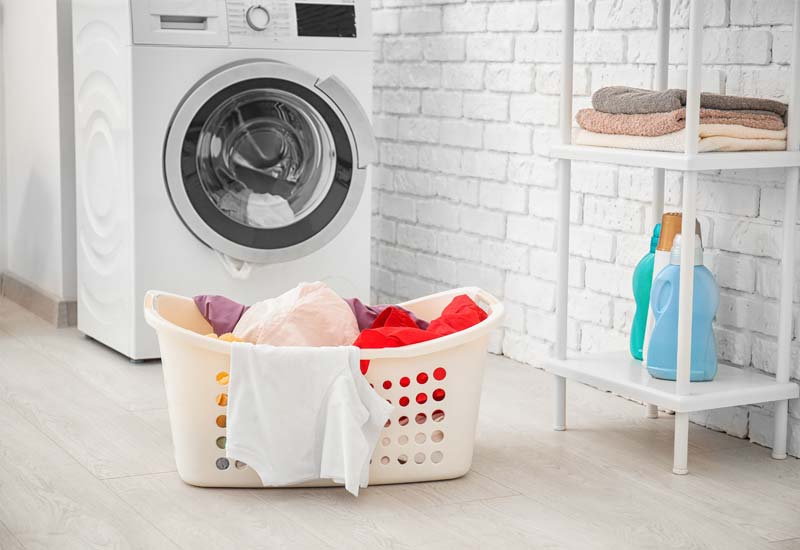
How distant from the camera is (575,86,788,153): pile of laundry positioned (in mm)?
2139

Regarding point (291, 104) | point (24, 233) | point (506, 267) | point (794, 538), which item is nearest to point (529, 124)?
point (506, 267)

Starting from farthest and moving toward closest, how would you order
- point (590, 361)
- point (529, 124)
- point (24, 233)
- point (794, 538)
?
point (24, 233), point (529, 124), point (590, 361), point (794, 538)

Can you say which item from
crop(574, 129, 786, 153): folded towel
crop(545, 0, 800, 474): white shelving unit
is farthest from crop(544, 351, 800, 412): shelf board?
crop(574, 129, 786, 153): folded towel

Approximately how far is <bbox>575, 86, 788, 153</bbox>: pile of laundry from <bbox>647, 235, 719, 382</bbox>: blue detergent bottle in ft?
0.67

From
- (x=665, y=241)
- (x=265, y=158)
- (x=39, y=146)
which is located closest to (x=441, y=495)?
(x=665, y=241)

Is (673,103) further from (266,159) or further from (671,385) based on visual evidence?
(266,159)

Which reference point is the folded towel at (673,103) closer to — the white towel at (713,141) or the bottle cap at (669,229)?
the white towel at (713,141)

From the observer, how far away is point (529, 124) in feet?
9.95

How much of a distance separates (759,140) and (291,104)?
1.31 metres

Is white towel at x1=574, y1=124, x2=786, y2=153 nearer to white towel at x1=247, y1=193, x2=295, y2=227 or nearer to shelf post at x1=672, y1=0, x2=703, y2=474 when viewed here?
shelf post at x1=672, y1=0, x2=703, y2=474

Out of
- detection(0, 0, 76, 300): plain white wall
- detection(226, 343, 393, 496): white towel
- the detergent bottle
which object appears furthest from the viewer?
detection(0, 0, 76, 300): plain white wall

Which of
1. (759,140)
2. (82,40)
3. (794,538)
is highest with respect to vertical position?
(82,40)

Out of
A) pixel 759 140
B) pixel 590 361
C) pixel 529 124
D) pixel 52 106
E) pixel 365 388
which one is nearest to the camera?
pixel 365 388

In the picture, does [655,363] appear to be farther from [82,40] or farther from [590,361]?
[82,40]
